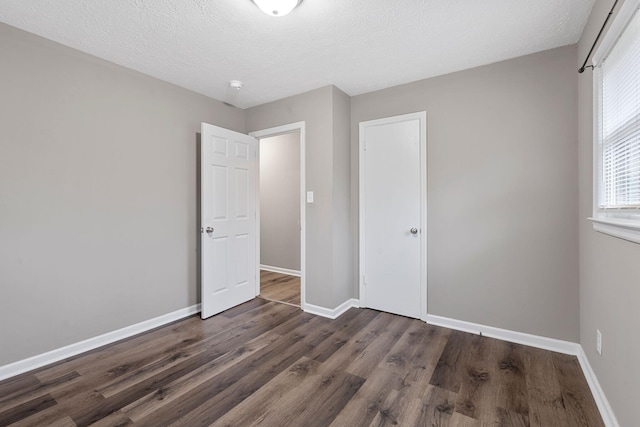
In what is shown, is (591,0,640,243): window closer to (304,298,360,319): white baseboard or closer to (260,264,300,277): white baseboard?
(304,298,360,319): white baseboard

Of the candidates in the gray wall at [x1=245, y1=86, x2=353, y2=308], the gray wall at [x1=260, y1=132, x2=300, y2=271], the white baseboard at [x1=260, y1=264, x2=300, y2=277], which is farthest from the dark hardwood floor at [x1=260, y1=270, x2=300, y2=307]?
the gray wall at [x1=245, y1=86, x2=353, y2=308]

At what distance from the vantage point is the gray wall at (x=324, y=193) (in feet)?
10.3

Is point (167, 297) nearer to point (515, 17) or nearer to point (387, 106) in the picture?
point (387, 106)

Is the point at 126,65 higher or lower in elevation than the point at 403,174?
higher

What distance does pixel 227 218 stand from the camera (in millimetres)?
3344

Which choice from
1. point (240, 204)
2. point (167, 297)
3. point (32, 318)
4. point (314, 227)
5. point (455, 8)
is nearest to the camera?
point (455, 8)

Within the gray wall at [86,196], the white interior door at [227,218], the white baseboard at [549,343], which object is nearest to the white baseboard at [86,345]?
the gray wall at [86,196]

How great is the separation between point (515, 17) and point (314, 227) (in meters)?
2.39

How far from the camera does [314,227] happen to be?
3254 mm

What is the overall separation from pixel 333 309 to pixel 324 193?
4.08 ft

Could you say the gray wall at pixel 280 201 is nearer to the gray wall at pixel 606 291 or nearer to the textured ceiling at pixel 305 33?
the textured ceiling at pixel 305 33

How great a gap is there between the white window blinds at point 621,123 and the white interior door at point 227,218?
3153 mm

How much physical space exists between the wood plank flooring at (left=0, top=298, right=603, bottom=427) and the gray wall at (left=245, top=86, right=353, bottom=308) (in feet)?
1.95

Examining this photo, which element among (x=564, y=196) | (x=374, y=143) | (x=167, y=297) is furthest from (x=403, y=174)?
(x=167, y=297)
